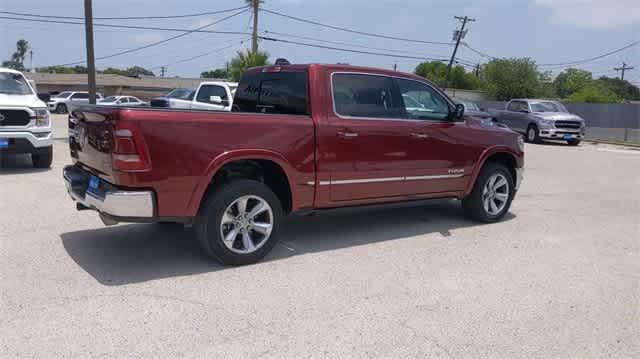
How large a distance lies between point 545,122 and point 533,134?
0.84 metres

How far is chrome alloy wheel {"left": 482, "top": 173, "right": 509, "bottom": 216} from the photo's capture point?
7.12 m

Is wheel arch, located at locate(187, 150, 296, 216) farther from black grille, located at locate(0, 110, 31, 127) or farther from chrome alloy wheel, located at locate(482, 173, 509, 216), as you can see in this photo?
black grille, located at locate(0, 110, 31, 127)

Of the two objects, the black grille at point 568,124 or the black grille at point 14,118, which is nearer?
the black grille at point 14,118

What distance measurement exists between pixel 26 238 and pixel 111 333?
8.99ft

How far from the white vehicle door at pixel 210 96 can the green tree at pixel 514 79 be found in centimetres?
4549

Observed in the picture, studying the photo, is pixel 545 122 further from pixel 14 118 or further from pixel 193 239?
pixel 193 239

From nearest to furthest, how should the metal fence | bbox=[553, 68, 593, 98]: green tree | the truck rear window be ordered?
the truck rear window, the metal fence, bbox=[553, 68, 593, 98]: green tree

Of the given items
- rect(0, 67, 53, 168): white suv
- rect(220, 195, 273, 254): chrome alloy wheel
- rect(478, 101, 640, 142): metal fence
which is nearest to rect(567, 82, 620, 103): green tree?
rect(478, 101, 640, 142): metal fence

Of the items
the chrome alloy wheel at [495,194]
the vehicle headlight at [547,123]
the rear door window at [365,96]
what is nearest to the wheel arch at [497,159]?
the chrome alloy wheel at [495,194]

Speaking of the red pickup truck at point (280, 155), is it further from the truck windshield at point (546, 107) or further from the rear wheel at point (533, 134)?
the truck windshield at point (546, 107)

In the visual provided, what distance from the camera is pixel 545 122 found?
73.6ft

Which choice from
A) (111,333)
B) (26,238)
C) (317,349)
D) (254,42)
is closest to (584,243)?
(317,349)

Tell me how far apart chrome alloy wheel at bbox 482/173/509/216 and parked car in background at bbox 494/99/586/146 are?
1677 cm

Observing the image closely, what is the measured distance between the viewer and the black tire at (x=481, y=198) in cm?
701
